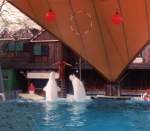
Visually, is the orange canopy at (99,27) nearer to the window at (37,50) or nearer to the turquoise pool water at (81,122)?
the turquoise pool water at (81,122)

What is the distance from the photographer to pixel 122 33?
1374cm

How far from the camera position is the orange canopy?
41.0ft

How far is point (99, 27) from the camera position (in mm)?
13906

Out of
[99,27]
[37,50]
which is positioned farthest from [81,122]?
[37,50]

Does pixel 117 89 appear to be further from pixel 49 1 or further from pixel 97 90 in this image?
pixel 49 1

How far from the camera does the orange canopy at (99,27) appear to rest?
41.0 ft

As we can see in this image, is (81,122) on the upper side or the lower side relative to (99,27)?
lower

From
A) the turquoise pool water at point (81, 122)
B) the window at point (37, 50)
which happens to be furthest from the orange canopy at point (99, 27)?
the window at point (37, 50)

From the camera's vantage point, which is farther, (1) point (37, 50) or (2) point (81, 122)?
(1) point (37, 50)

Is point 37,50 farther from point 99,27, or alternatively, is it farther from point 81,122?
point 81,122

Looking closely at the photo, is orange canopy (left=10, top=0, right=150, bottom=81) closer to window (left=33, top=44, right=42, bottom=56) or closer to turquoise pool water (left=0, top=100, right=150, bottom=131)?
turquoise pool water (left=0, top=100, right=150, bottom=131)

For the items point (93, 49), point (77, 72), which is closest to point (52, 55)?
point (77, 72)

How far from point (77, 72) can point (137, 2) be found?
11.7 meters

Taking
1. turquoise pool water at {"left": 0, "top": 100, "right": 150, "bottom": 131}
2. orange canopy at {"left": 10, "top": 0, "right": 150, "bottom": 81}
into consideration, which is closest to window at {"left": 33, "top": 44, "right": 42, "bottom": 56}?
orange canopy at {"left": 10, "top": 0, "right": 150, "bottom": 81}
